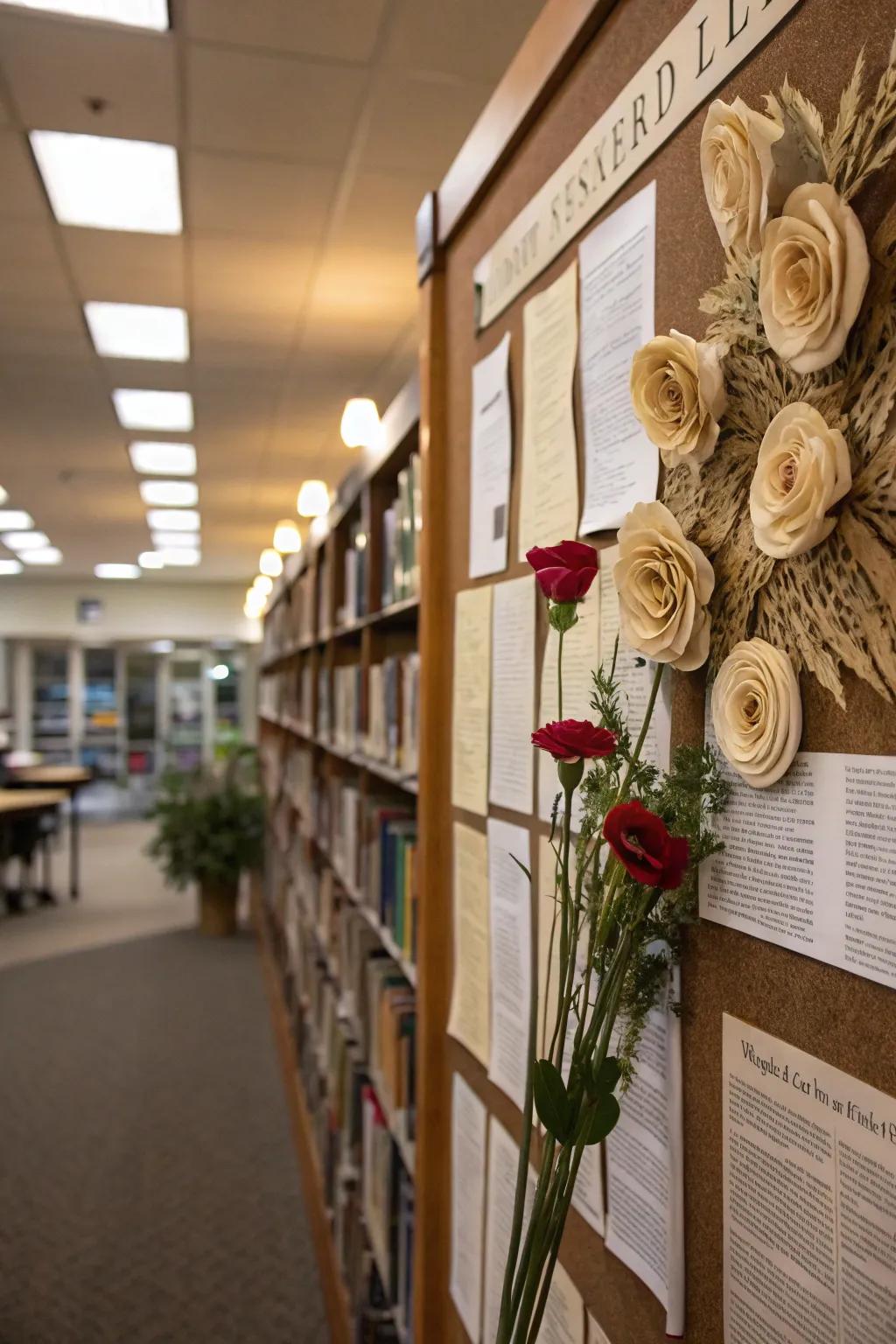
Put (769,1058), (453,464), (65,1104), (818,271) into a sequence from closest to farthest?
(818,271) → (769,1058) → (453,464) → (65,1104)

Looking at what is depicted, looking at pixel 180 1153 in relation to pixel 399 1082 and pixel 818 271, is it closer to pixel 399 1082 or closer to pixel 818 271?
pixel 399 1082

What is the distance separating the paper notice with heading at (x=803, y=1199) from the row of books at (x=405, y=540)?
3.98ft

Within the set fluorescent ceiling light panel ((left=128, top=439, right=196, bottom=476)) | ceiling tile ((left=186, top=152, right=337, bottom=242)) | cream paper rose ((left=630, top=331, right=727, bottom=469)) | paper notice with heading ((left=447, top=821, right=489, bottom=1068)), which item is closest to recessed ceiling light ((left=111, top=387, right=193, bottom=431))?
fluorescent ceiling light panel ((left=128, top=439, right=196, bottom=476))

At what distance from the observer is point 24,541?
1066cm

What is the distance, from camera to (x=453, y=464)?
5.25ft

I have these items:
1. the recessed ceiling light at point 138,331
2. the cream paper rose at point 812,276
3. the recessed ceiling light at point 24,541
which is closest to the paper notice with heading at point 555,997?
the cream paper rose at point 812,276

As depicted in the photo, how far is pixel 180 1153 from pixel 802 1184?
3337mm

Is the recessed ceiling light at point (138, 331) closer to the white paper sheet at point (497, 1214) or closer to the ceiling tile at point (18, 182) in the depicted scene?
the ceiling tile at point (18, 182)

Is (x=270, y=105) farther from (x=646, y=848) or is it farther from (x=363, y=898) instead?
(x=646, y=848)

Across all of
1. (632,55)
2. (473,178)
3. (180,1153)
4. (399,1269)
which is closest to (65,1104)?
(180,1153)

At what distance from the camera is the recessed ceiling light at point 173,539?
1014cm

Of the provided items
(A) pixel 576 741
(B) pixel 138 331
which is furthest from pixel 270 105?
(A) pixel 576 741

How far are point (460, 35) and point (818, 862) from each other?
8.75 ft

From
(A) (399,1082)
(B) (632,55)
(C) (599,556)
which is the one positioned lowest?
(A) (399,1082)
